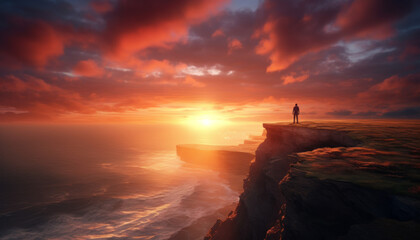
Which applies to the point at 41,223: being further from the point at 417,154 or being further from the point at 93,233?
the point at 417,154

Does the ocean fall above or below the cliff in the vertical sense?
below

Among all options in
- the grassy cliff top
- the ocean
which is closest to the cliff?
the grassy cliff top

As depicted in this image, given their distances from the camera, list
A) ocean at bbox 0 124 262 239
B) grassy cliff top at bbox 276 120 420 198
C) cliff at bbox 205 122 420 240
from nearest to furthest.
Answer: cliff at bbox 205 122 420 240 → grassy cliff top at bbox 276 120 420 198 → ocean at bbox 0 124 262 239

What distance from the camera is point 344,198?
9.66 metres

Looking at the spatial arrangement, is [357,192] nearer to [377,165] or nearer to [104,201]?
[377,165]

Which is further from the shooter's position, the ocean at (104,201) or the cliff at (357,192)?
the ocean at (104,201)

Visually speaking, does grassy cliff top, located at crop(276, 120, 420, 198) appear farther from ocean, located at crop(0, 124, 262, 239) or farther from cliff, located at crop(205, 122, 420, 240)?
ocean, located at crop(0, 124, 262, 239)

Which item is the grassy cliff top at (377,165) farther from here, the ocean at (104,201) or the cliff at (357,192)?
the ocean at (104,201)

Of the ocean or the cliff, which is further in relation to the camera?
the ocean

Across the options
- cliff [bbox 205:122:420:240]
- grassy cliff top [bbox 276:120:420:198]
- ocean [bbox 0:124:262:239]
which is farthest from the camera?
ocean [bbox 0:124:262:239]

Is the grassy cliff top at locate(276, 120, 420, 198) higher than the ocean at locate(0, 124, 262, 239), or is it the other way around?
the grassy cliff top at locate(276, 120, 420, 198)

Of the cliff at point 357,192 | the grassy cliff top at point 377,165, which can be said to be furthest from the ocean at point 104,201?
the grassy cliff top at point 377,165

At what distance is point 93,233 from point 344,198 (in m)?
41.6

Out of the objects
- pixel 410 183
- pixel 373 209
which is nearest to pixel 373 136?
pixel 410 183
